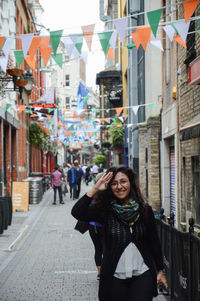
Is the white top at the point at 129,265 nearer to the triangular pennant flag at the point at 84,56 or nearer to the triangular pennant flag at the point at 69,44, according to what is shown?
the triangular pennant flag at the point at 69,44

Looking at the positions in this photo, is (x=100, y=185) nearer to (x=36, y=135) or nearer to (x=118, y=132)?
(x=118, y=132)

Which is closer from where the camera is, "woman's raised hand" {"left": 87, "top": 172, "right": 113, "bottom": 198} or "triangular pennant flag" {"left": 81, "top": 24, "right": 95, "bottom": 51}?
"woman's raised hand" {"left": 87, "top": 172, "right": 113, "bottom": 198}

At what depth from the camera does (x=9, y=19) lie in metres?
25.8

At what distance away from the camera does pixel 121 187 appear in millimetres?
4598

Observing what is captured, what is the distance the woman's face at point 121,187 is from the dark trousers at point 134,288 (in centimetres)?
64

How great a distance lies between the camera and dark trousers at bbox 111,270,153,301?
4359 mm

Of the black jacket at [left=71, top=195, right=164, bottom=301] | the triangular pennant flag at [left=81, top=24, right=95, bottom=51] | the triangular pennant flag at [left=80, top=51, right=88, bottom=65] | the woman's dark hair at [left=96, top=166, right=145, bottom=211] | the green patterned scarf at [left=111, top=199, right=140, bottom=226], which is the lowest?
the black jacket at [left=71, top=195, right=164, bottom=301]

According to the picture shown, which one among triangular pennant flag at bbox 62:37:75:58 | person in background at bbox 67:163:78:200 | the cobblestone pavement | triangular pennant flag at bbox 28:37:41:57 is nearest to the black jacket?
the cobblestone pavement

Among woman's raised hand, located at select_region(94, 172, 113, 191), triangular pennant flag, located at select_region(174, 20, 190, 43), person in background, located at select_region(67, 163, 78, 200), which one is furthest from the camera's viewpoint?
person in background, located at select_region(67, 163, 78, 200)

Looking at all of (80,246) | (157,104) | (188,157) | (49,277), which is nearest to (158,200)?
(157,104)

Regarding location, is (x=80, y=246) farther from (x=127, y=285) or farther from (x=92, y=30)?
(x=127, y=285)

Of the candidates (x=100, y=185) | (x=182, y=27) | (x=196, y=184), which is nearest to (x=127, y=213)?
(x=100, y=185)

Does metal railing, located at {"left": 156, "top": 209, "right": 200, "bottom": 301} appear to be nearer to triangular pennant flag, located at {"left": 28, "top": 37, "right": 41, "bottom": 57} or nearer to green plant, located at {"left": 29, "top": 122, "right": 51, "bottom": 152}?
triangular pennant flag, located at {"left": 28, "top": 37, "right": 41, "bottom": 57}

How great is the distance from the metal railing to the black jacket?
0.64 metres
